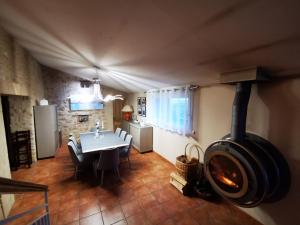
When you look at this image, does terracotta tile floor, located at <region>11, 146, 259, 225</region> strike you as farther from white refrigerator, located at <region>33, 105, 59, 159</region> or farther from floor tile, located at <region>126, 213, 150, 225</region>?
white refrigerator, located at <region>33, 105, 59, 159</region>

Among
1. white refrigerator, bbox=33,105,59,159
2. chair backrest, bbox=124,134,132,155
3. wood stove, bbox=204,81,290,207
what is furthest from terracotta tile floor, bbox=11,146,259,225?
white refrigerator, bbox=33,105,59,159

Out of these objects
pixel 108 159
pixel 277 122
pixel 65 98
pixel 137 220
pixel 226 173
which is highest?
pixel 65 98

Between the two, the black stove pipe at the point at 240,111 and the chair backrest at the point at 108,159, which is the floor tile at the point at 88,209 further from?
the black stove pipe at the point at 240,111

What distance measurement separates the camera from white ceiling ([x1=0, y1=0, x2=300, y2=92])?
982mm

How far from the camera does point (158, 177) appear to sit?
10.4 ft

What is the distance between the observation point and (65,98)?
560 centimetres

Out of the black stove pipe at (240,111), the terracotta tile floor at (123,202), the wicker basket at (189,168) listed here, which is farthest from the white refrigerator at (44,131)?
the black stove pipe at (240,111)

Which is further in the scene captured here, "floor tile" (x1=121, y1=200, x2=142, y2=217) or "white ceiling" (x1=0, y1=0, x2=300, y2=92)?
"floor tile" (x1=121, y1=200, x2=142, y2=217)

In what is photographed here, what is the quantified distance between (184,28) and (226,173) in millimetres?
1906

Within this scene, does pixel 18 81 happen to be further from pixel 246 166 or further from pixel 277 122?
pixel 277 122

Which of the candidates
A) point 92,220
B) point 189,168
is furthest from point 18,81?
point 189,168

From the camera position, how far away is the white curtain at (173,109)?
312 centimetres

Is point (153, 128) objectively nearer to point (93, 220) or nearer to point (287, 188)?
point (93, 220)

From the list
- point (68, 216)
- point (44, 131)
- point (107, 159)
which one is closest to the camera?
point (68, 216)
